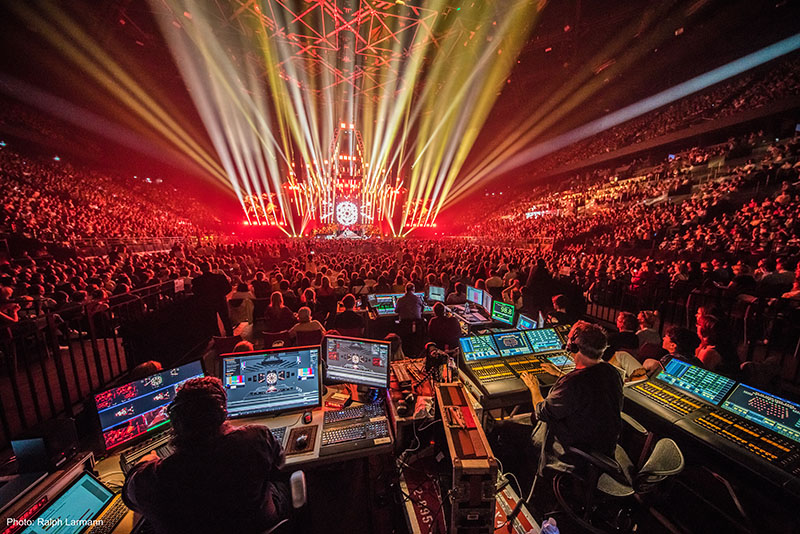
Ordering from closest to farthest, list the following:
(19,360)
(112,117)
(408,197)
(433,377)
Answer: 1. (433,377)
2. (19,360)
3. (112,117)
4. (408,197)

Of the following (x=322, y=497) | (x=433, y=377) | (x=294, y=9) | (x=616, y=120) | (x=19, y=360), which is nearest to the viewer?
(x=322, y=497)

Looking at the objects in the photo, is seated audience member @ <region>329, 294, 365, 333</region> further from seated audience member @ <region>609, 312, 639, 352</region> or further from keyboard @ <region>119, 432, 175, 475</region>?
seated audience member @ <region>609, 312, 639, 352</region>

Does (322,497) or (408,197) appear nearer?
(322,497)

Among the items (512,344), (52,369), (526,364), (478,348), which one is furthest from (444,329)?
(52,369)

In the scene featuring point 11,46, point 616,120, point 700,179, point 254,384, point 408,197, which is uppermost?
point 11,46

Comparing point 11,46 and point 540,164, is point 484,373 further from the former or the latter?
point 540,164

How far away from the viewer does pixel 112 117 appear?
23.3 m

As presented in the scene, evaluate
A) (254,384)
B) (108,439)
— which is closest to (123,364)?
(108,439)

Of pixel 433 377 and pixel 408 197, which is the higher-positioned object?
pixel 408 197

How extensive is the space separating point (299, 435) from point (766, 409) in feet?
14.2

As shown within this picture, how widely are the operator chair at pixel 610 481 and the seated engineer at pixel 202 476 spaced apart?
2453 millimetres

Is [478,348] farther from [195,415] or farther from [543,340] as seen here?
[195,415]

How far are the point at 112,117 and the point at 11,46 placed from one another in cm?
809

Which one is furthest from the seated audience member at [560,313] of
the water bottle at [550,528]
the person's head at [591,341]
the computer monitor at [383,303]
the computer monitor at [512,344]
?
the water bottle at [550,528]
